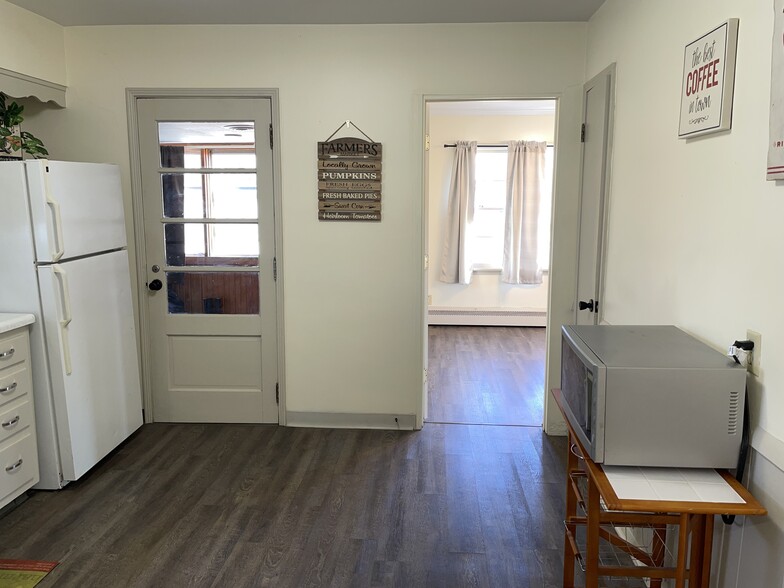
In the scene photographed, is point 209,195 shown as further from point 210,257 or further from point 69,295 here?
point 69,295

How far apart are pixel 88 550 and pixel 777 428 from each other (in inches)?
100

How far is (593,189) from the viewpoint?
3.13 metres

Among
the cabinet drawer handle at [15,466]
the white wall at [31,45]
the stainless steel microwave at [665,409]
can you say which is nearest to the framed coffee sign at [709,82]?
the stainless steel microwave at [665,409]

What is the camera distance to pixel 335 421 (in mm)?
3828

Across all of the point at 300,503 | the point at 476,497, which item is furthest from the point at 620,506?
the point at 300,503

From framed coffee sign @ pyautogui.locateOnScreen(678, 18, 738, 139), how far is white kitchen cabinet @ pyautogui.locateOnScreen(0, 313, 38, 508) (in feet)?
9.26

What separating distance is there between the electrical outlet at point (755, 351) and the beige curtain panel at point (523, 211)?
5.13 m

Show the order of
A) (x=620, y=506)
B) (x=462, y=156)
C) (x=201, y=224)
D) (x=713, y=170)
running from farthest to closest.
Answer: (x=462, y=156) → (x=201, y=224) → (x=713, y=170) → (x=620, y=506)

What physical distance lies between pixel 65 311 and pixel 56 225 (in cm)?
41

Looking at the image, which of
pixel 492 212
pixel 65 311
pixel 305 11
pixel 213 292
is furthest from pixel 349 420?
pixel 492 212

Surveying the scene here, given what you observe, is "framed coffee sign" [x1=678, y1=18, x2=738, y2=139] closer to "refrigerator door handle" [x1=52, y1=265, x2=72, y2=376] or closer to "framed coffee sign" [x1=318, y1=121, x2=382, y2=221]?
"framed coffee sign" [x1=318, y1=121, x2=382, y2=221]

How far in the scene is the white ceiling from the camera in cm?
308

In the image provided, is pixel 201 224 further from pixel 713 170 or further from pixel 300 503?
pixel 713 170

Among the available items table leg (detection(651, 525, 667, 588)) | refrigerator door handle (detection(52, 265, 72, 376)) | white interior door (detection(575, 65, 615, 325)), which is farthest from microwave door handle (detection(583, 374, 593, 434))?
refrigerator door handle (detection(52, 265, 72, 376))
